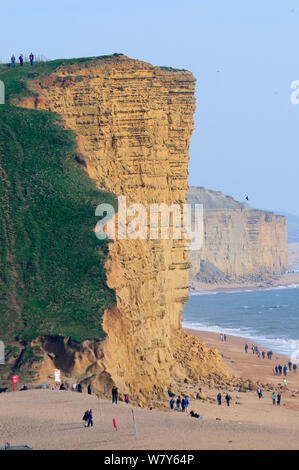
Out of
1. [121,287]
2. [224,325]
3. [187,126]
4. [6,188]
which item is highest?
[187,126]

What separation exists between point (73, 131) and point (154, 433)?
26.2 m

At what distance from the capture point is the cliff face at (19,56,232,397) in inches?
2126

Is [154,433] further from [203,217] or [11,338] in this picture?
[203,217]

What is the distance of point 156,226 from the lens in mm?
60438

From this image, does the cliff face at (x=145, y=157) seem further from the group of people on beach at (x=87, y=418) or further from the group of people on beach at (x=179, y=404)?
the group of people on beach at (x=87, y=418)

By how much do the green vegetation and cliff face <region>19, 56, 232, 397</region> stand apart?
1441 mm

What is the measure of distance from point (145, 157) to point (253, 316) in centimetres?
6751

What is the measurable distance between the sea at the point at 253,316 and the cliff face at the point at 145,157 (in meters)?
22.2

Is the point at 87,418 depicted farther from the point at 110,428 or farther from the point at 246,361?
the point at 246,361

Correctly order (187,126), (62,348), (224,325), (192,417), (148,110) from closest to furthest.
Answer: (192,417) → (62,348) → (148,110) → (187,126) → (224,325)

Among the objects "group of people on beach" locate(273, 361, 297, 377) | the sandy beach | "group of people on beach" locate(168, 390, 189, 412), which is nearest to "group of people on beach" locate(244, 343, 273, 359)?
"group of people on beach" locate(273, 361, 297, 377)

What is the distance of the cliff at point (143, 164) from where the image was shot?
52375mm

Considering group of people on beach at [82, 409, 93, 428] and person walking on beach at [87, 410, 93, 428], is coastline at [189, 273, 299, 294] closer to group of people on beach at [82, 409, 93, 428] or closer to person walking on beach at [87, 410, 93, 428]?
person walking on beach at [87, 410, 93, 428]

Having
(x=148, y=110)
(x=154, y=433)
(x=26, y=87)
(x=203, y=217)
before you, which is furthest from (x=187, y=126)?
(x=203, y=217)
